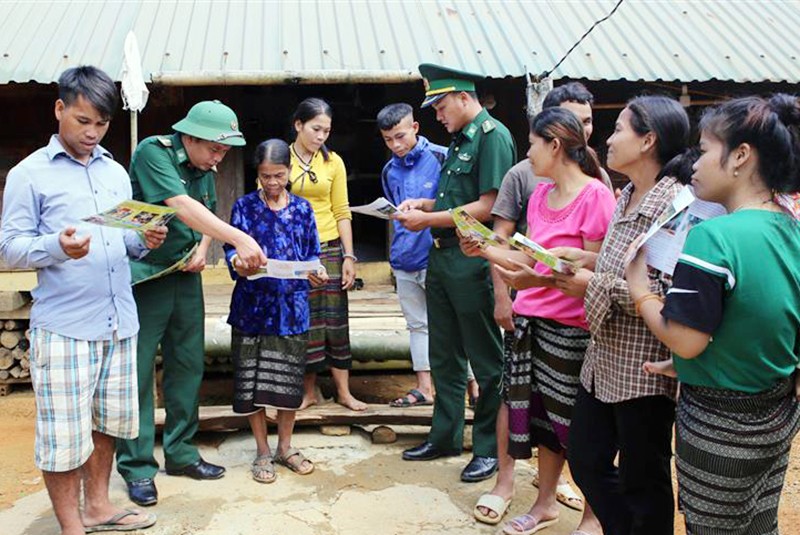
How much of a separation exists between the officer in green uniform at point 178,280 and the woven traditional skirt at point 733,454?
2058 millimetres

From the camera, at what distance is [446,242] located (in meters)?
3.76

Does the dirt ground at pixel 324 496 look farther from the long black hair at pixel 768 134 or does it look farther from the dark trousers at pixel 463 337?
the long black hair at pixel 768 134

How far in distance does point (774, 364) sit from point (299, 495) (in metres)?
2.49

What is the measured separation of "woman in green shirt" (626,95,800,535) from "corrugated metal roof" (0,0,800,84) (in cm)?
456

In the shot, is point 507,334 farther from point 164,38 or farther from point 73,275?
point 164,38

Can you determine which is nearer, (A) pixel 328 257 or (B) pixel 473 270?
(B) pixel 473 270

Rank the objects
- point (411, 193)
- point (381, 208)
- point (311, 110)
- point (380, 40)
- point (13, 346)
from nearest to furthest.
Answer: point (381, 208), point (311, 110), point (411, 193), point (13, 346), point (380, 40)

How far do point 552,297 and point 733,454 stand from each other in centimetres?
109

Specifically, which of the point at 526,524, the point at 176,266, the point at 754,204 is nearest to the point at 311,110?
the point at 176,266

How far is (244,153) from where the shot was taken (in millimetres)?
7730

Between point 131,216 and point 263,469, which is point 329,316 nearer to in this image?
point 263,469

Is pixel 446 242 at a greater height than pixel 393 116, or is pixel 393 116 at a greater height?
pixel 393 116

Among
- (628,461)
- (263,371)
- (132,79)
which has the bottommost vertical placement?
(263,371)

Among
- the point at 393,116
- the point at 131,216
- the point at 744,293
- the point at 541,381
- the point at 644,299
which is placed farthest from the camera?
the point at 393,116
